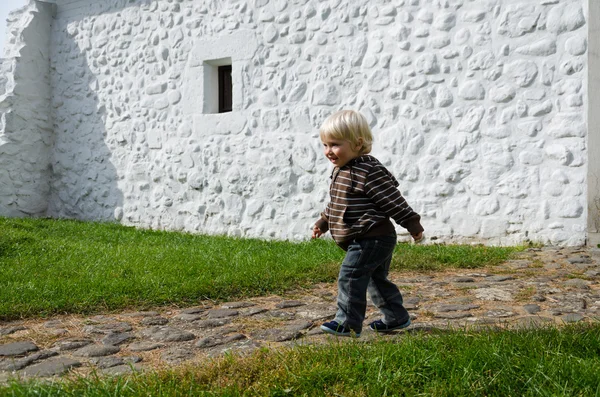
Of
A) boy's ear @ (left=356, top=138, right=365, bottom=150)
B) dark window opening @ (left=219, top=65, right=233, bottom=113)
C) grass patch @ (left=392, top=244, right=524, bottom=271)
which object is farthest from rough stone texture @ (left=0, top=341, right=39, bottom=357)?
dark window opening @ (left=219, top=65, right=233, bottom=113)

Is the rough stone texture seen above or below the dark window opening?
below

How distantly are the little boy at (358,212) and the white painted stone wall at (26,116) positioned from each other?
8477 millimetres

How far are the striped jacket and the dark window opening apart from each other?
19.1 feet

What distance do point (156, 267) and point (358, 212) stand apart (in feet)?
8.61

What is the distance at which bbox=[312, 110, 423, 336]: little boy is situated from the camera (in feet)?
10.8

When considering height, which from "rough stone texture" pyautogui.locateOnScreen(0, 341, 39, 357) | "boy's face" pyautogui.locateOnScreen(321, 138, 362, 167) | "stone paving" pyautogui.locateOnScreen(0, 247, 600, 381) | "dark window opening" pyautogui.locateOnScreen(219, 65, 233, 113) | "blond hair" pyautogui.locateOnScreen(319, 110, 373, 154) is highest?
"dark window opening" pyautogui.locateOnScreen(219, 65, 233, 113)

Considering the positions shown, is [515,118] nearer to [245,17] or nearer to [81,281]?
[245,17]

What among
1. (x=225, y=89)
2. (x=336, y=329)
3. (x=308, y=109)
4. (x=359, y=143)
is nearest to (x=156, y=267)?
(x=336, y=329)

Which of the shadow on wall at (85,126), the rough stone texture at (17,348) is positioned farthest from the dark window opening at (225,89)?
the rough stone texture at (17,348)

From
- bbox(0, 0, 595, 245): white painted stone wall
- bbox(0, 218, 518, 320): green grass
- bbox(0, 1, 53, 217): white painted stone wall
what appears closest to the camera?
bbox(0, 218, 518, 320): green grass

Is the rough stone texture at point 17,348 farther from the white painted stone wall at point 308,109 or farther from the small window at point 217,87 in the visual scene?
the small window at point 217,87

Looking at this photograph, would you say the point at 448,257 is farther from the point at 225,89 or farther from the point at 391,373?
the point at 225,89

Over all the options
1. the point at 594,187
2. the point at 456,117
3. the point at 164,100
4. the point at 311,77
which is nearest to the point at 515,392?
the point at 594,187

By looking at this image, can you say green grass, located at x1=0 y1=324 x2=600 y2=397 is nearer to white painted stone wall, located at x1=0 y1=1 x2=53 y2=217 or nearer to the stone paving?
the stone paving
